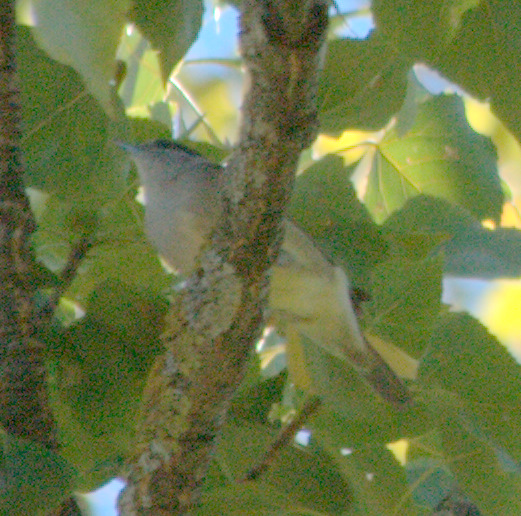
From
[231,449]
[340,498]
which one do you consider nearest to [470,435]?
[340,498]

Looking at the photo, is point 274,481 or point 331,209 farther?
point 331,209

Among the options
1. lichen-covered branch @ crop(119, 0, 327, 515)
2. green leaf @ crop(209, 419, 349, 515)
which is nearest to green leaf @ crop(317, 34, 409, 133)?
lichen-covered branch @ crop(119, 0, 327, 515)

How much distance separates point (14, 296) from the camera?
4.11 feet

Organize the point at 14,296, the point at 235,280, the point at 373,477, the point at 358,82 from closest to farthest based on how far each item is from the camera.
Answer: the point at 235,280 → the point at 373,477 → the point at 14,296 → the point at 358,82

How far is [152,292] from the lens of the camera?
1.30 m

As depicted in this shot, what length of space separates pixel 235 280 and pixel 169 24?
0.35 metres

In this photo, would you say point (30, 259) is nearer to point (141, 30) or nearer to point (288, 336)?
point (141, 30)

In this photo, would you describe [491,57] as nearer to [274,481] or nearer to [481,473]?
[481,473]

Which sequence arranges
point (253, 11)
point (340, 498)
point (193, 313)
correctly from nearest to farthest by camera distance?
point (253, 11)
point (193, 313)
point (340, 498)

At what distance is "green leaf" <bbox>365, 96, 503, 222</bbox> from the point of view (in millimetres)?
1666

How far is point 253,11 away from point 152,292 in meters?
0.55

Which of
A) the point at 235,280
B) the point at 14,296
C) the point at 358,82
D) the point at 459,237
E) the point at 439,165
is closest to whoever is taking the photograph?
the point at 235,280

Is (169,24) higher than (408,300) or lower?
higher

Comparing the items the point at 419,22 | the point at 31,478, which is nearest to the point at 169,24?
the point at 419,22
